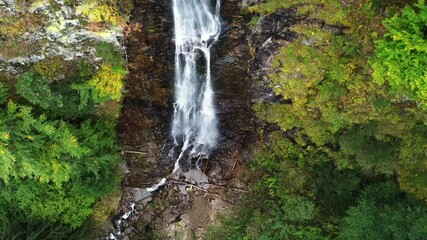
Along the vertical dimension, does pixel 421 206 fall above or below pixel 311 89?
below

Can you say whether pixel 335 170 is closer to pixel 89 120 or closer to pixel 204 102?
pixel 204 102

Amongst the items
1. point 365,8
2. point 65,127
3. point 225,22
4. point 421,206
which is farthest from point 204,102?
point 421,206

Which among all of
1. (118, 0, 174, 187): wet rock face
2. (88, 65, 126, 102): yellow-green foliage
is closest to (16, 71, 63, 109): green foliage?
(88, 65, 126, 102): yellow-green foliage

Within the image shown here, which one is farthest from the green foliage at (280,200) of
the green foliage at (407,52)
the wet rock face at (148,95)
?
the green foliage at (407,52)

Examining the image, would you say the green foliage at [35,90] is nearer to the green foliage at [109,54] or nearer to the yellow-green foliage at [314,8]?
the green foliage at [109,54]

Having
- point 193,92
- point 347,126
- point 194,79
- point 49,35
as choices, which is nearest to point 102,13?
point 49,35

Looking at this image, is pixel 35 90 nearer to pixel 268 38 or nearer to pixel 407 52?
pixel 268 38

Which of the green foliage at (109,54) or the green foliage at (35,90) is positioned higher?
the green foliage at (109,54)
